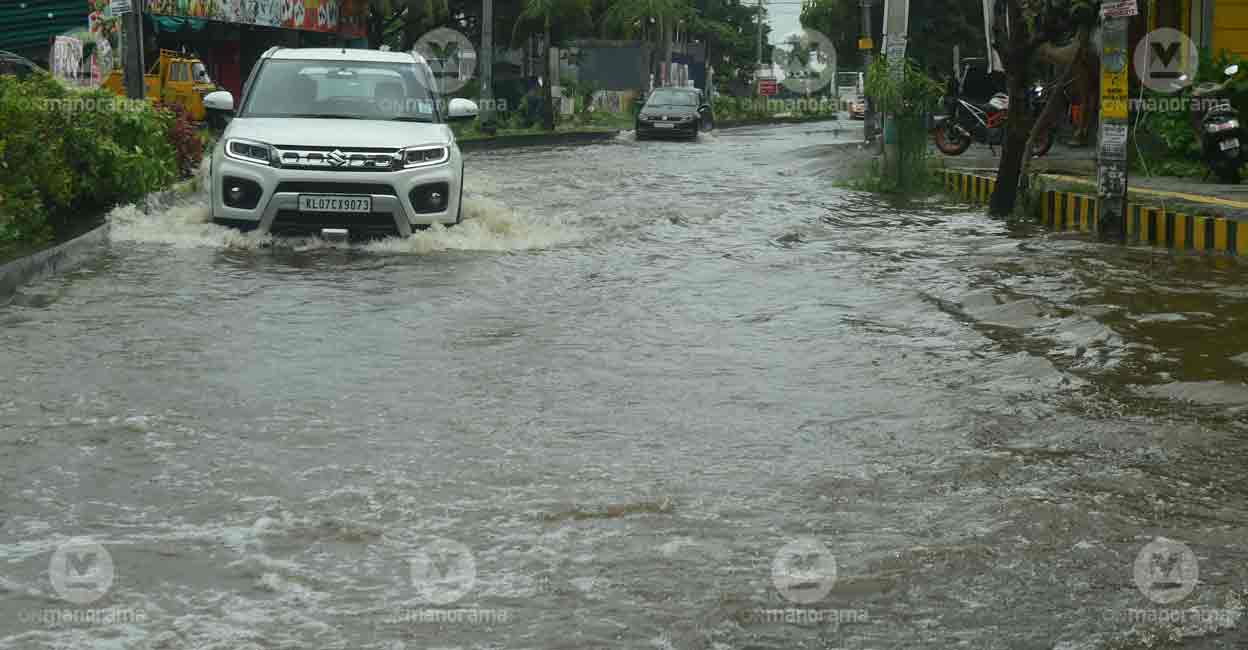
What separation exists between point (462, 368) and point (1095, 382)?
3.00 meters

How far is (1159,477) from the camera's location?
5.72 m

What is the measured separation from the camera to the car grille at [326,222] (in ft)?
39.7

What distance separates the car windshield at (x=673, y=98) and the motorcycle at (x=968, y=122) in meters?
15.2

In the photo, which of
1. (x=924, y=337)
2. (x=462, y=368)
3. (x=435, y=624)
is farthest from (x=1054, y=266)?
(x=435, y=624)

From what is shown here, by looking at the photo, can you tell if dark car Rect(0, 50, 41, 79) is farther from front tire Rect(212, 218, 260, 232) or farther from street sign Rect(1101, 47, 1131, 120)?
street sign Rect(1101, 47, 1131, 120)

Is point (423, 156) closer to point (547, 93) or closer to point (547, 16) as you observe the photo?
point (547, 93)

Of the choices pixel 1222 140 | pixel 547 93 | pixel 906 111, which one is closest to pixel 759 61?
pixel 547 93

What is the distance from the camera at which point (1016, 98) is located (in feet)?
53.0

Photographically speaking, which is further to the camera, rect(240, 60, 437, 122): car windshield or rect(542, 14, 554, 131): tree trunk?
rect(542, 14, 554, 131): tree trunk

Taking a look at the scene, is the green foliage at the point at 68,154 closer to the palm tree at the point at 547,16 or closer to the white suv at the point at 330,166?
the white suv at the point at 330,166

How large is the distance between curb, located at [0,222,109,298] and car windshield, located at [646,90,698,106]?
95.2ft

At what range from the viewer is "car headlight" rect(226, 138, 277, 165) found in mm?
12086

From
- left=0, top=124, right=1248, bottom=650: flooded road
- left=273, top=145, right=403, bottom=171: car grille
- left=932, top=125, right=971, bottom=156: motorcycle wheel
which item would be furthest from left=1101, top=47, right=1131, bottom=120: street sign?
left=932, top=125, right=971, bottom=156: motorcycle wheel

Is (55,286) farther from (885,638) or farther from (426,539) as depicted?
(885,638)
